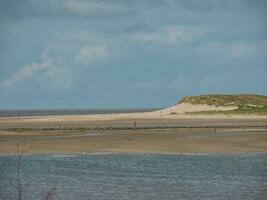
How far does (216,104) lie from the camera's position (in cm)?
10300

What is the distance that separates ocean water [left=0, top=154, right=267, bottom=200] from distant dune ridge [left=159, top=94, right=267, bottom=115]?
203 feet

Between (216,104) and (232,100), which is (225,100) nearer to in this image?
(232,100)

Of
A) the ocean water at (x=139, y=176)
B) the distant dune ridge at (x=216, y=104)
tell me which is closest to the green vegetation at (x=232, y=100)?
the distant dune ridge at (x=216, y=104)

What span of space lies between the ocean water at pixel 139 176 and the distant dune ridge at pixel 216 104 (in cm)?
6181

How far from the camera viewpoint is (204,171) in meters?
29.2

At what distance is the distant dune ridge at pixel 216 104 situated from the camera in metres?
99.2

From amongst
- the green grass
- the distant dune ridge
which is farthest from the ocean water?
the green grass

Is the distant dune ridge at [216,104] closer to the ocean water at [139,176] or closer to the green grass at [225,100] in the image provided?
the green grass at [225,100]

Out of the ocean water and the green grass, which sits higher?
the green grass

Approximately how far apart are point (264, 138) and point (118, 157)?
15.8m

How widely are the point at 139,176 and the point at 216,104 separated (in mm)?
76352

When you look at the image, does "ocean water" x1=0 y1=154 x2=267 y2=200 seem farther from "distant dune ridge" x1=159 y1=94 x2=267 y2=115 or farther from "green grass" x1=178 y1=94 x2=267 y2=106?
"green grass" x1=178 y1=94 x2=267 y2=106

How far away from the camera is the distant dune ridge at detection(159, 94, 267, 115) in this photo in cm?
9925

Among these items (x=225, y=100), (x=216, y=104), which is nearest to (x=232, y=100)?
(x=225, y=100)
